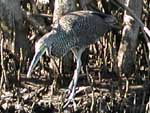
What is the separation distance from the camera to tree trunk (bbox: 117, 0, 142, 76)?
795cm

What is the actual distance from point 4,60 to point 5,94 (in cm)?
37

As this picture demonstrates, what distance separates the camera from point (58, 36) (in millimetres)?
7551

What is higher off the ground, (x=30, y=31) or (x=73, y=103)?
(x=30, y=31)

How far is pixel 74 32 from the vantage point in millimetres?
7566

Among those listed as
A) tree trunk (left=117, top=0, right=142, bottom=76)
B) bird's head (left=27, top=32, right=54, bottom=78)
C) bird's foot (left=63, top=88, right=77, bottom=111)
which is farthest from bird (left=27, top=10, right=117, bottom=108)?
bird's foot (left=63, top=88, right=77, bottom=111)

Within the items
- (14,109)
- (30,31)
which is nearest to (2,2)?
(30,31)

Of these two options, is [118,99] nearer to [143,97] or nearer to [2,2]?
[143,97]

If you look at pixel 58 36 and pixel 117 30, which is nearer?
pixel 58 36

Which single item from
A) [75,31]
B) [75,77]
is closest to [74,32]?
[75,31]

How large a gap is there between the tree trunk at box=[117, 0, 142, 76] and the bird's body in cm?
41

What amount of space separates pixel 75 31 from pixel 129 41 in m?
0.72

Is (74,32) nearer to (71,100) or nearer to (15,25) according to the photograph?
(71,100)

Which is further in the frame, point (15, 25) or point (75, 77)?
point (15, 25)

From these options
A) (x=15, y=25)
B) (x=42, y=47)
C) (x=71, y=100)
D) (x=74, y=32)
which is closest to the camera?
(x=42, y=47)
